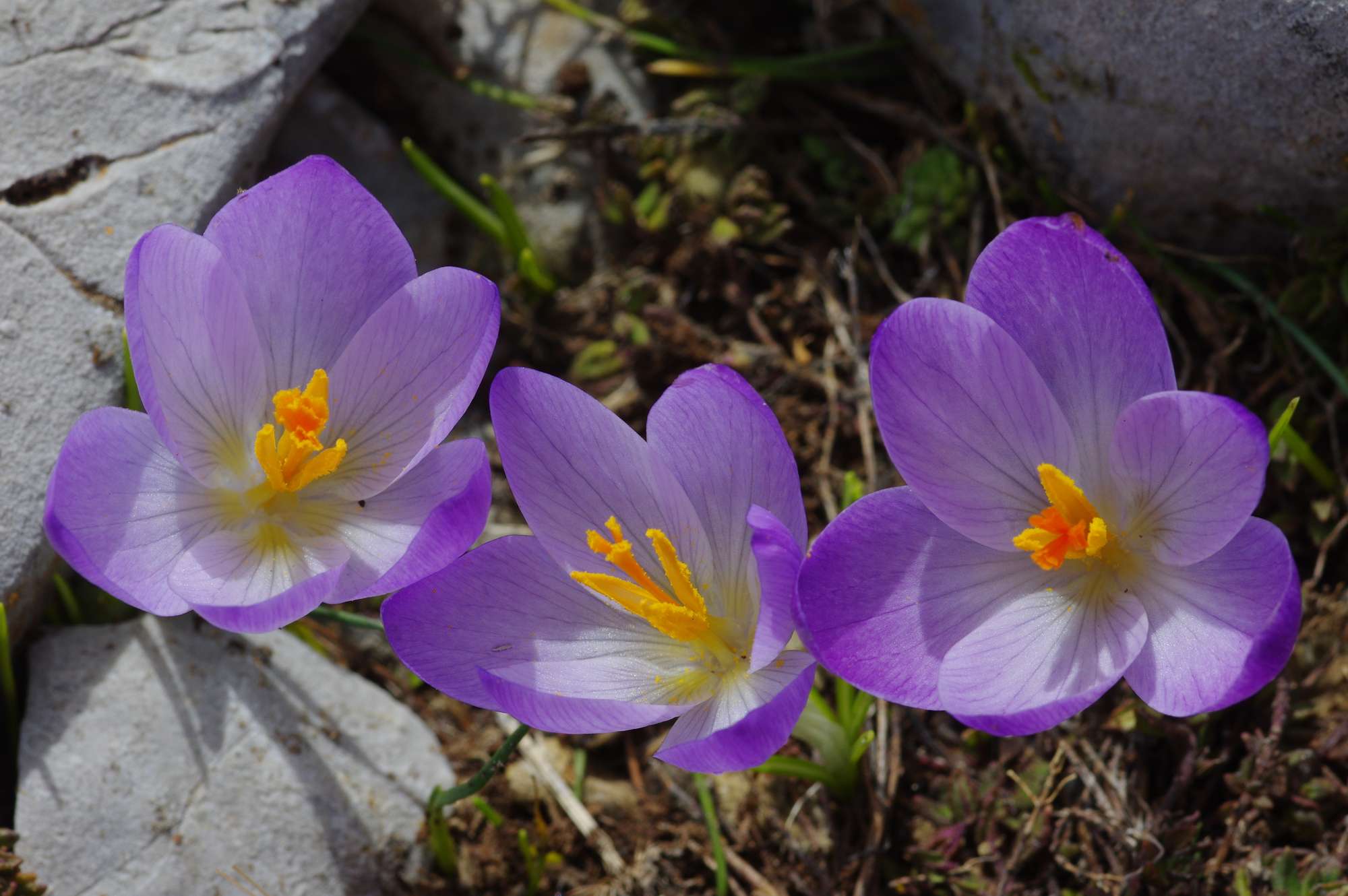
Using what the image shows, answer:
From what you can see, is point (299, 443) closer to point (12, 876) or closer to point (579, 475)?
point (579, 475)

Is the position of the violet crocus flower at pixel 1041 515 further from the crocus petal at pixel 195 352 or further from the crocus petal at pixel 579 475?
the crocus petal at pixel 195 352

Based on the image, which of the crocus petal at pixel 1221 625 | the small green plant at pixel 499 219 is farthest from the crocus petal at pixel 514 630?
the small green plant at pixel 499 219

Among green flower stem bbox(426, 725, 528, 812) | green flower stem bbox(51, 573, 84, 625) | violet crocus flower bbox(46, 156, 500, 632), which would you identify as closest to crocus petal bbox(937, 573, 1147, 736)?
green flower stem bbox(426, 725, 528, 812)

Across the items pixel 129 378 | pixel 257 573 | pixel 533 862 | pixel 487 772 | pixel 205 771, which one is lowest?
pixel 533 862

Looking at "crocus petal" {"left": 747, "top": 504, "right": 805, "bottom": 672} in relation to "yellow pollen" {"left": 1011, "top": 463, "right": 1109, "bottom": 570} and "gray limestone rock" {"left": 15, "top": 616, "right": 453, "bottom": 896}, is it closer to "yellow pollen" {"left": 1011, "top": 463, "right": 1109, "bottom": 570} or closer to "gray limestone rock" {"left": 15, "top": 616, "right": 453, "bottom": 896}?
"yellow pollen" {"left": 1011, "top": 463, "right": 1109, "bottom": 570}

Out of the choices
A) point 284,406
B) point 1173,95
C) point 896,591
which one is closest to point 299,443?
point 284,406

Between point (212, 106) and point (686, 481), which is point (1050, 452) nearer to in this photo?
point (686, 481)

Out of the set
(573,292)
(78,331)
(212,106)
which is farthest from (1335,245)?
(78,331)
